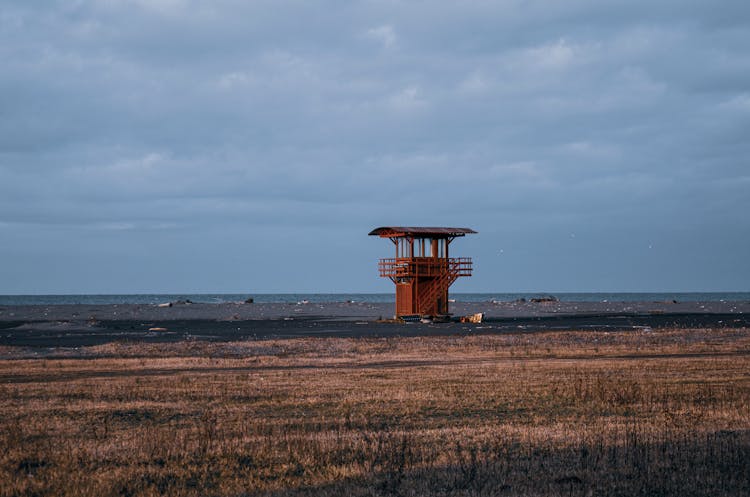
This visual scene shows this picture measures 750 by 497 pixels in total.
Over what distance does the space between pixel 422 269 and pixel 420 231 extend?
11.2ft

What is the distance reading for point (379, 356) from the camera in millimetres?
32438

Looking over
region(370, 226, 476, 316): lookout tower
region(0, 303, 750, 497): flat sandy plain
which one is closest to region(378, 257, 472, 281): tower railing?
region(370, 226, 476, 316): lookout tower

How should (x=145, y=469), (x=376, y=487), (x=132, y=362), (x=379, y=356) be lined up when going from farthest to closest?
Answer: (x=379, y=356)
(x=132, y=362)
(x=145, y=469)
(x=376, y=487)

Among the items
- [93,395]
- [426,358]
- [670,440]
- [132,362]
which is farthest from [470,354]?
[670,440]

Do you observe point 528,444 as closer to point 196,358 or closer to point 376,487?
point 376,487

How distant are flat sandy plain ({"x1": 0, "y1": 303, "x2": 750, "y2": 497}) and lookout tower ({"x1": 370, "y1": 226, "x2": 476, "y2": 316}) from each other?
3406cm

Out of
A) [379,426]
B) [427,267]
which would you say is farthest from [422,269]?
[379,426]

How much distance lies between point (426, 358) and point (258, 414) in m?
15.4

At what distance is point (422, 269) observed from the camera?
6544 cm

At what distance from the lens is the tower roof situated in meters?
64.6

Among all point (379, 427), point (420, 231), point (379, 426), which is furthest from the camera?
point (420, 231)

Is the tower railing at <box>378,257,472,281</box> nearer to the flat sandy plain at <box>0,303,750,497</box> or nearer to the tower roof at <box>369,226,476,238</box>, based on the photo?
the tower roof at <box>369,226,476,238</box>

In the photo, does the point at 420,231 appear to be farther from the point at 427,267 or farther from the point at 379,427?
the point at 379,427

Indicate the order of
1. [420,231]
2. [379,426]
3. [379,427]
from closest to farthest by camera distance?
[379,427]
[379,426]
[420,231]
